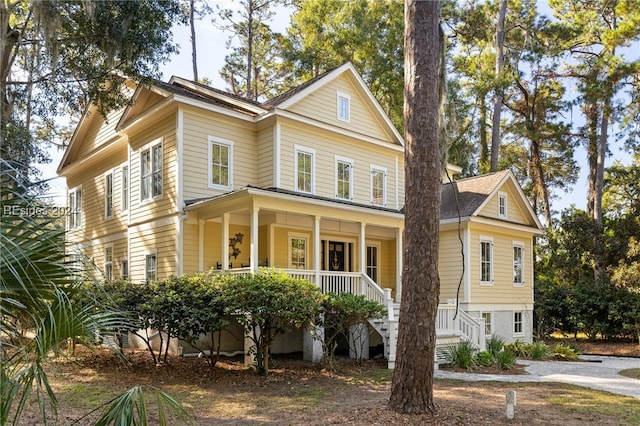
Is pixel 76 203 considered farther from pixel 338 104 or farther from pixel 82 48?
pixel 338 104

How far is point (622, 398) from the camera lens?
363 inches

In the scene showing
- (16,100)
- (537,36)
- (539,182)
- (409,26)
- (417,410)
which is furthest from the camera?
(539,182)

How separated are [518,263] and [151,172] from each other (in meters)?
14.0

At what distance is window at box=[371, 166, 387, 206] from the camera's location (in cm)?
1851

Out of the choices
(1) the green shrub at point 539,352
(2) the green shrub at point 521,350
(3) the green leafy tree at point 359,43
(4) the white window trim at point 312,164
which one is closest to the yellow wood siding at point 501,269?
(2) the green shrub at point 521,350

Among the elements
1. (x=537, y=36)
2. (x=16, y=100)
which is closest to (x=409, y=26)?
(x=16, y=100)

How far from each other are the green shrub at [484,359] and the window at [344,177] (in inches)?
259

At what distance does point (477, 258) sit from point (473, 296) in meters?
1.33

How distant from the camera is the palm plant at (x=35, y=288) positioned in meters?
3.05

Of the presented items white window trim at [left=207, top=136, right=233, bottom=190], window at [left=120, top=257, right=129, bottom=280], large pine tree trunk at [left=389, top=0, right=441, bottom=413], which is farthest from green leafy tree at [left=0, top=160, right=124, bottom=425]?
window at [left=120, top=257, right=129, bottom=280]

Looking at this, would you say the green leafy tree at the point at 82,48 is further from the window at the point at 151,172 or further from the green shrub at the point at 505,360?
the green shrub at the point at 505,360

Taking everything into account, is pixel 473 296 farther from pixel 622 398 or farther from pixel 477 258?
pixel 622 398

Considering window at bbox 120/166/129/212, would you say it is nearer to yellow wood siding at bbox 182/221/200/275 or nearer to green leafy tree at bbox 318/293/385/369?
yellow wood siding at bbox 182/221/200/275

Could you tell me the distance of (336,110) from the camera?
57.4 ft
